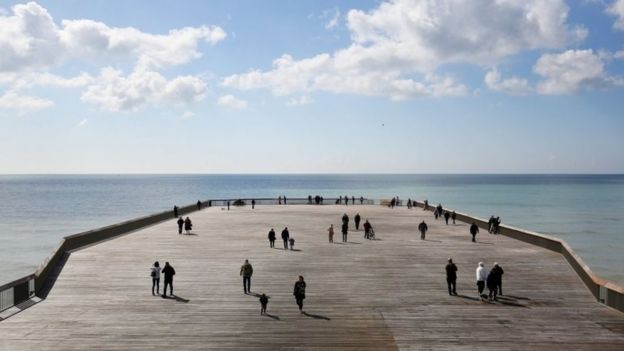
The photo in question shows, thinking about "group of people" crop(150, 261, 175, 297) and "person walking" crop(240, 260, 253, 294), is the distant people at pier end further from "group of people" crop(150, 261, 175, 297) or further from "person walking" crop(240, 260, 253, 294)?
"group of people" crop(150, 261, 175, 297)

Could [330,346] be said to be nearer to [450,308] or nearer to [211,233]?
[450,308]

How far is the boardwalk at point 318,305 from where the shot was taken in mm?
14641

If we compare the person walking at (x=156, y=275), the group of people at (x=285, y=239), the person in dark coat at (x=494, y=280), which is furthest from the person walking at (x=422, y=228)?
the person walking at (x=156, y=275)

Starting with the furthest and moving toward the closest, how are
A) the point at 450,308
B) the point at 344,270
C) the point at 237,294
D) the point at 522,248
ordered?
1. the point at 522,248
2. the point at 344,270
3. the point at 237,294
4. the point at 450,308

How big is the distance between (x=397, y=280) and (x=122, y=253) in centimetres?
1413

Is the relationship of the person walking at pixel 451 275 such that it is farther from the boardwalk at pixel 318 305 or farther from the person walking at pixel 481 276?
the person walking at pixel 481 276

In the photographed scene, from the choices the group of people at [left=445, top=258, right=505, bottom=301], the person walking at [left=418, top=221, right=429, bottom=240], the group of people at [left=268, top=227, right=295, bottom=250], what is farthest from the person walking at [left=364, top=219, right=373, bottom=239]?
the group of people at [left=445, top=258, right=505, bottom=301]

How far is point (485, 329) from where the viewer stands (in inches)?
610

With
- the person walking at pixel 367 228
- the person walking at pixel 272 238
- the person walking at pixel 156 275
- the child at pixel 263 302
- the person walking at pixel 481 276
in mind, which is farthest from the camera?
the person walking at pixel 367 228

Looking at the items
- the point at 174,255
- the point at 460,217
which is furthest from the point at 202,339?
the point at 460,217

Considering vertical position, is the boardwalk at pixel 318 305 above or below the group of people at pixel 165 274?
below

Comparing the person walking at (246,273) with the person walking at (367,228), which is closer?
the person walking at (246,273)

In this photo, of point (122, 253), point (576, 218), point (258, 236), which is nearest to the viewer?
point (122, 253)

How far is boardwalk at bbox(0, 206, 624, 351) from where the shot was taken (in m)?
14.6
